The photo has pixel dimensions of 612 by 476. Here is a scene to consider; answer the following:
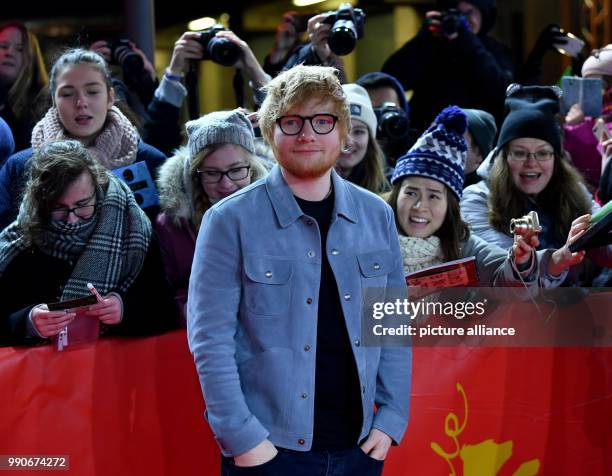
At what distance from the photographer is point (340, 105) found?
288 cm

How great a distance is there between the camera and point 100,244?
3709 millimetres

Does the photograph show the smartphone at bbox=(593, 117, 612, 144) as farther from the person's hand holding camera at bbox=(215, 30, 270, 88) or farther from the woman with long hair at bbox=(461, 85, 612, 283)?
the person's hand holding camera at bbox=(215, 30, 270, 88)

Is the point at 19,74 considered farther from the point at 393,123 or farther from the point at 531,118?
the point at 531,118

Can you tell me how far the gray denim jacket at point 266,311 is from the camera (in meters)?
2.75

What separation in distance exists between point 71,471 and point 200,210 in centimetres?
107

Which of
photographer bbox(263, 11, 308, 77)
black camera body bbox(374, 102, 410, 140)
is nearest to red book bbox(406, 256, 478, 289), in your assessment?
black camera body bbox(374, 102, 410, 140)

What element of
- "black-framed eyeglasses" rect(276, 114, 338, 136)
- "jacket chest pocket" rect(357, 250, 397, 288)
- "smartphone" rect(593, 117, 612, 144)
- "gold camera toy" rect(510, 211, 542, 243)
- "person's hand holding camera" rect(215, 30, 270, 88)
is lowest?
"gold camera toy" rect(510, 211, 542, 243)

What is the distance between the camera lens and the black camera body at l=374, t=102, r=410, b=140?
5031mm

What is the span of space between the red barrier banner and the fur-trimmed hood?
1.75 ft

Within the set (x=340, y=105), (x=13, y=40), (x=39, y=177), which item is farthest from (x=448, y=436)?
(x=13, y=40)

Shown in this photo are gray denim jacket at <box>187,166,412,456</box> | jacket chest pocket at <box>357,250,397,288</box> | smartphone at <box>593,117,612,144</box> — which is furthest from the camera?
smartphone at <box>593,117,612,144</box>

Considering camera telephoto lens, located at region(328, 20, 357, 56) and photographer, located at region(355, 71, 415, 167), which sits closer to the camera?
camera telephoto lens, located at region(328, 20, 357, 56)

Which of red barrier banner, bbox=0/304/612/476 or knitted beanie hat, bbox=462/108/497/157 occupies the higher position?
knitted beanie hat, bbox=462/108/497/157

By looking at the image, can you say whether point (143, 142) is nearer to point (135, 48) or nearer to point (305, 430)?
point (135, 48)
